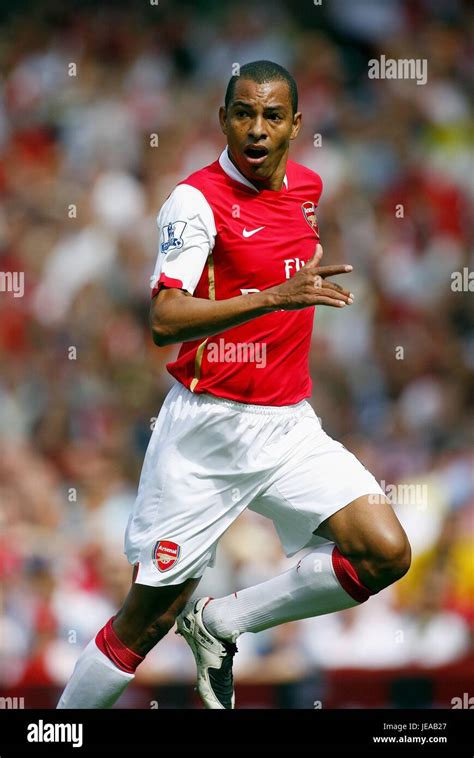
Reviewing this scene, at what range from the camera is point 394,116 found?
901cm

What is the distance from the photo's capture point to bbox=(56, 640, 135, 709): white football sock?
189 inches

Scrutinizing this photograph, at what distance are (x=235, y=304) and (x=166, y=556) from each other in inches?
39.9

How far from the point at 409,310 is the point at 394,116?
1.56 m

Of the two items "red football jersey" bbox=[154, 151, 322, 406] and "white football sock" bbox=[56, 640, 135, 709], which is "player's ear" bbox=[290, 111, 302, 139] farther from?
"white football sock" bbox=[56, 640, 135, 709]

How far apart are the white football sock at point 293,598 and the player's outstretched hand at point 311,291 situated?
44.9 inches

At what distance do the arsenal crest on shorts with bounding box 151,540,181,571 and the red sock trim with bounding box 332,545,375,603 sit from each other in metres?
0.60

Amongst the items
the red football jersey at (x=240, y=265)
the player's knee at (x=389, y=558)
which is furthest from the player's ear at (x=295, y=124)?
the player's knee at (x=389, y=558)

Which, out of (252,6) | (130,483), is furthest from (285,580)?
(252,6)

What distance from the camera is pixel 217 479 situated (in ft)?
15.8

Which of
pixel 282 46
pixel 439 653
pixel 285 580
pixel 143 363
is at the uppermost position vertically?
pixel 282 46

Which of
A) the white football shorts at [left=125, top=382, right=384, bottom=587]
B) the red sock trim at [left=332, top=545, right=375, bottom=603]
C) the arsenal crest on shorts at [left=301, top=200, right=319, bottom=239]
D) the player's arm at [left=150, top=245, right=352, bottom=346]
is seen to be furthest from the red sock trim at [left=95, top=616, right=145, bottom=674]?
the arsenal crest on shorts at [left=301, top=200, right=319, bottom=239]

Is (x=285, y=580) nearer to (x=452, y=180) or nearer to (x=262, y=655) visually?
(x=262, y=655)

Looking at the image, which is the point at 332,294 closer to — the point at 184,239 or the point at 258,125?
the point at 184,239

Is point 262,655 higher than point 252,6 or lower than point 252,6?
lower
